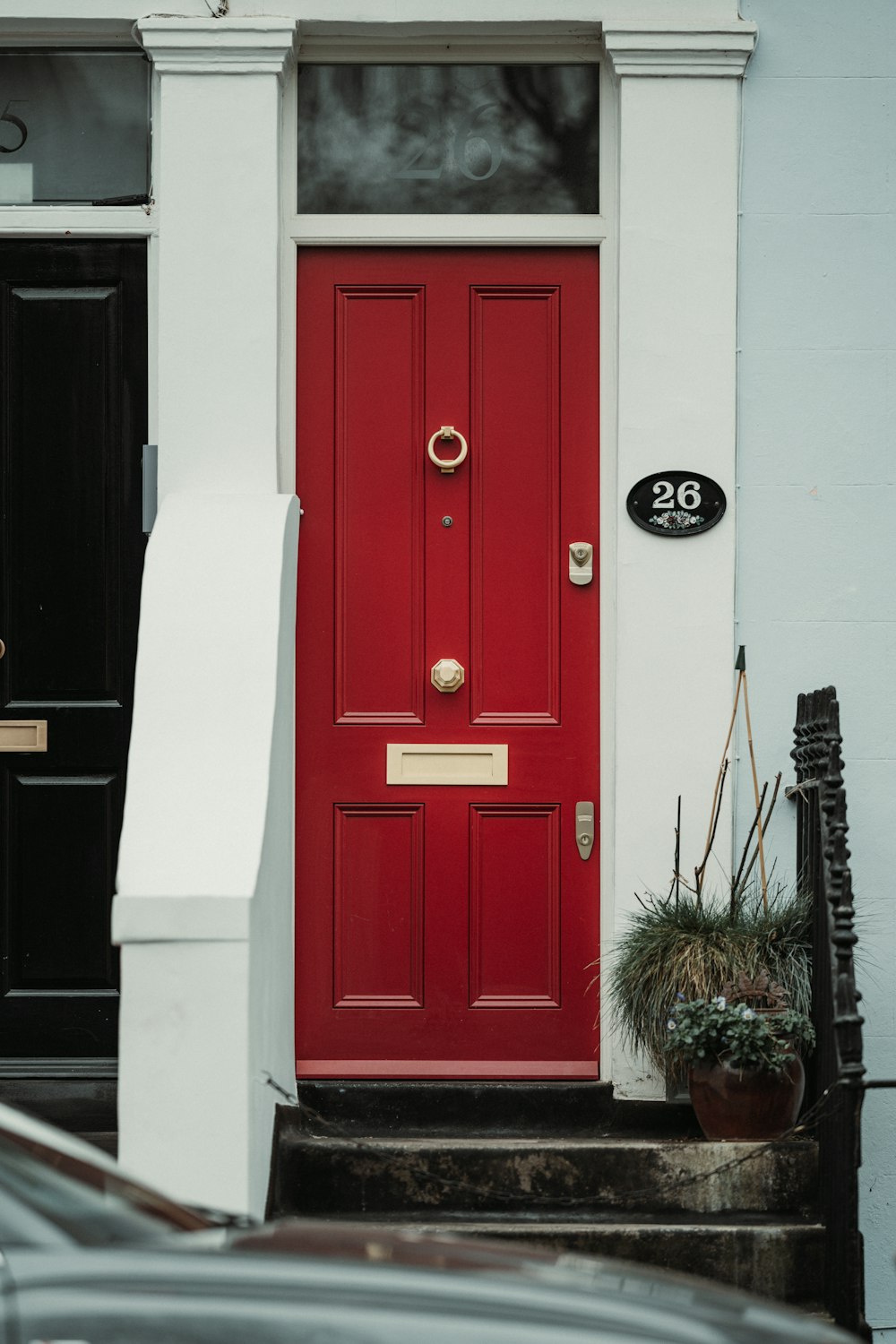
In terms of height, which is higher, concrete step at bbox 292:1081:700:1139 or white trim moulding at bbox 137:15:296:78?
white trim moulding at bbox 137:15:296:78

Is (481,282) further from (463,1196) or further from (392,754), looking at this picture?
(463,1196)

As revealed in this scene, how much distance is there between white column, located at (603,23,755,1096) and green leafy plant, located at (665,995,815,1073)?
69 cm

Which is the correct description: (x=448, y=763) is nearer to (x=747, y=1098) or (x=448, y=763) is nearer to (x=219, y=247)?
(x=747, y=1098)

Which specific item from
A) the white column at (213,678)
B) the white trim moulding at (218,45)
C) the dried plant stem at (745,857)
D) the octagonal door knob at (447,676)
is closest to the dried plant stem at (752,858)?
the dried plant stem at (745,857)

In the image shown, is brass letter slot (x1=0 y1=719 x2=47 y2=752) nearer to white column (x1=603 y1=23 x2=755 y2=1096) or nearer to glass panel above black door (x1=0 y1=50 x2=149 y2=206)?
glass panel above black door (x1=0 y1=50 x2=149 y2=206)

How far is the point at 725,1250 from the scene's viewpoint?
13.3 feet

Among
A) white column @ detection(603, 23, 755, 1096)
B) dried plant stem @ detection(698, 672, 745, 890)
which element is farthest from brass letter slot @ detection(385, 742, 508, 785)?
dried plant stem @ detection(698, 672, 745, 890)

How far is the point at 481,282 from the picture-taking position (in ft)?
17.0

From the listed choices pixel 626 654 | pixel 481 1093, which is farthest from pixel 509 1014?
pixel 626 654

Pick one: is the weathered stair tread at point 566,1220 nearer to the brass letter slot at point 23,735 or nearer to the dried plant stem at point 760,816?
the dried plant stem at point 760,816

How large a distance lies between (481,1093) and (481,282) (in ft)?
9.08

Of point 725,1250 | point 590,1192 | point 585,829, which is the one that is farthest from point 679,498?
point 725,1250

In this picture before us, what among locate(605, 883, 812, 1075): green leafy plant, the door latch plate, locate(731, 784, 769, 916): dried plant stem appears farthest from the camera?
the door latch plate

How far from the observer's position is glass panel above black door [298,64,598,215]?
5176mm
